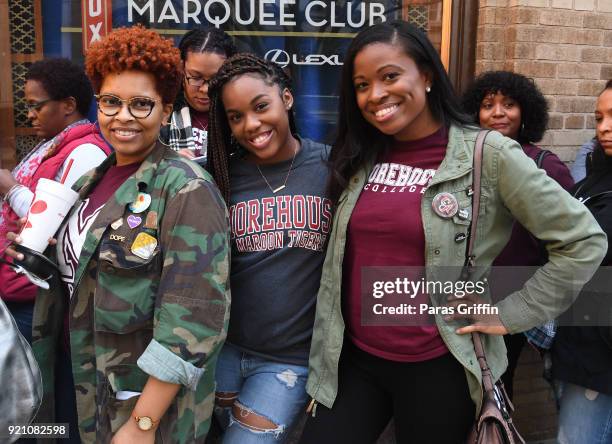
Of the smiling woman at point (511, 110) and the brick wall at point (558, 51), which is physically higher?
the brick wall at point (558, 51)

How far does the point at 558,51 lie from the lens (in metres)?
3.97

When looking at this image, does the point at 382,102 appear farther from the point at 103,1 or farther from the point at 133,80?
the point at 103,1

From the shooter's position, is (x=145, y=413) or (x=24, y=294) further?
(x=24, y=294)

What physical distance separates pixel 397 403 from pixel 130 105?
4.40ft

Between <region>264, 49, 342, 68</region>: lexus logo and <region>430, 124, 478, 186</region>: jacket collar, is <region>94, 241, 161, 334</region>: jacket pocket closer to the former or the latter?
<region>430, 124, 478, 186</region>: jacket collar

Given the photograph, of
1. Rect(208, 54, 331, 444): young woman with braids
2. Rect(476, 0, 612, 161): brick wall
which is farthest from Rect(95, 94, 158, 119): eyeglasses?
Rect(476, 0, 612, 161): brick wall

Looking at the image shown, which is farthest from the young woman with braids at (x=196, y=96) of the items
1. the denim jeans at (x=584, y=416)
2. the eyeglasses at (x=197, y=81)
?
the denim jeans at (x=584, y=416)

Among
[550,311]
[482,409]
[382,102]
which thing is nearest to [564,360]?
[550,311]

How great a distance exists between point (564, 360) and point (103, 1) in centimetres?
320

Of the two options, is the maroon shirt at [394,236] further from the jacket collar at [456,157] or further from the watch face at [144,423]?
the watch face at [144,423]

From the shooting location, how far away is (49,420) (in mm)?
2535

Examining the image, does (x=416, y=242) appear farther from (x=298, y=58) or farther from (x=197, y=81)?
(x=298, y=58)

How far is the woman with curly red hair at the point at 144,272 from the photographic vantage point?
1916 mm

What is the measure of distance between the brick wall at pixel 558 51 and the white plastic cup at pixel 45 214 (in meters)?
2.73
